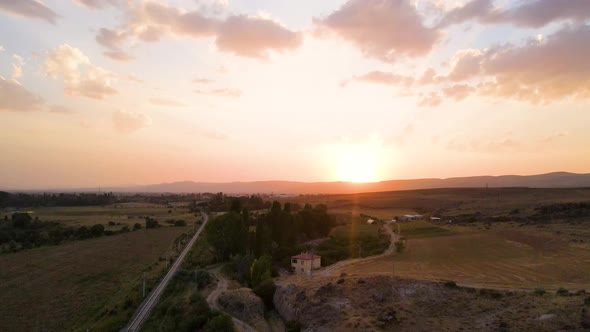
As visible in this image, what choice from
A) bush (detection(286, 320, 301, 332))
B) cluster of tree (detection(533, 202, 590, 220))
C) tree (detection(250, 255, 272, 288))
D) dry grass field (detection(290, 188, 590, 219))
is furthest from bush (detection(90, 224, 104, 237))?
cluster of tree (detection(533, 202, 590, 220))

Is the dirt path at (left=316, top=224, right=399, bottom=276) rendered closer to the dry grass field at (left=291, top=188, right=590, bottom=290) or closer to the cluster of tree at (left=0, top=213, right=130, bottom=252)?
the dry grass field at (left=291, top=188, right=590, bottom=290)

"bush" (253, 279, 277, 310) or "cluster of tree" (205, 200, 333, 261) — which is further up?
"cluster of tree" (205, 200, 333, 261)

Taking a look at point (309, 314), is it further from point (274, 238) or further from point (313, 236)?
point (313, 236)

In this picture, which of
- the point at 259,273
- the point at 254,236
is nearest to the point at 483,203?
the point at 254,236

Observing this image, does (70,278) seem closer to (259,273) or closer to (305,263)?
(259,273)

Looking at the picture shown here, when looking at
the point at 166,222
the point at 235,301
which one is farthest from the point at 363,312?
the point at 166,222

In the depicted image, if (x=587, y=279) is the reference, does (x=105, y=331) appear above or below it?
below
